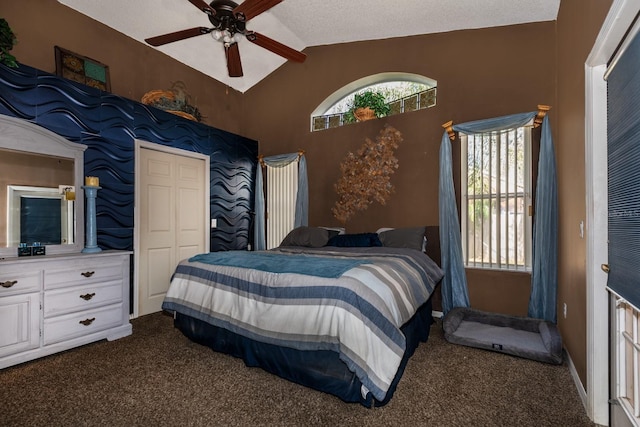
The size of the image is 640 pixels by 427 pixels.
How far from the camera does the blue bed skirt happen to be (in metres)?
1.81

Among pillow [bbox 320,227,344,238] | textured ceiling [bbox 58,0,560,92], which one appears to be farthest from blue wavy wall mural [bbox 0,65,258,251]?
pillow [bbox 320,227,344,238]

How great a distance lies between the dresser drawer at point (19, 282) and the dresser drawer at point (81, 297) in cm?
11

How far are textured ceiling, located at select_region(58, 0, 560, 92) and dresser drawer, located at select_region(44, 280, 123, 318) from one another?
2936 millimetres

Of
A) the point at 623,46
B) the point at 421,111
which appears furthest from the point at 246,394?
the point at 421,111

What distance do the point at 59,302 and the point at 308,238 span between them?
2.37 meters

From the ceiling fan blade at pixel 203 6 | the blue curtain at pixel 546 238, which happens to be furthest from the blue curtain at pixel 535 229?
the ceiling fan blade at pixel 203 6

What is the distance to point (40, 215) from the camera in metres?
2.80

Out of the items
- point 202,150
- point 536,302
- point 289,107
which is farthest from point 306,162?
point 536,302

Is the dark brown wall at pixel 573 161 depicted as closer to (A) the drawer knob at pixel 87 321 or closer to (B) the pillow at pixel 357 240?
(B) the pillow at pixel 357 240

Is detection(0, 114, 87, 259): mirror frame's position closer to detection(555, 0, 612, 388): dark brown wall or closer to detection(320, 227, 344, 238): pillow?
detection(320, 227, 344, 238): pillow

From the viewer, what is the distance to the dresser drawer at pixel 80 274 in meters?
2.51

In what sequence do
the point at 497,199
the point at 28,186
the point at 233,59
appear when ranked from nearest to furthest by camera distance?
the point at 28,186 → the point at 233,59 → the point at 497,199

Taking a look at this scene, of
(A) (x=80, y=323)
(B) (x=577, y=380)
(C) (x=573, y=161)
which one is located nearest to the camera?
(B) (x=577, y=380)

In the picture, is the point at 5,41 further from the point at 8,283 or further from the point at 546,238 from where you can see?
the point at 546,238
